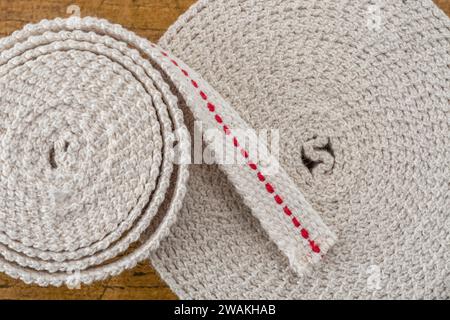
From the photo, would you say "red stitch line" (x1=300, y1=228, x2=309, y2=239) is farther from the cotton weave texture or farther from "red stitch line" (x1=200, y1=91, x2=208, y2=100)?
"red stitch line" (x1=200, y1=91, x2=208, y2=100)

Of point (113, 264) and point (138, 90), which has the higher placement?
point (138, 90)

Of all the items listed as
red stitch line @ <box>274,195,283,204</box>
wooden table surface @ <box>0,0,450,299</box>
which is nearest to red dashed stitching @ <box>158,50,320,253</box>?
red stitch line @ <box>274,195,283,204</box>

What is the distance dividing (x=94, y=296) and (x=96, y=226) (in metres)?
0.17

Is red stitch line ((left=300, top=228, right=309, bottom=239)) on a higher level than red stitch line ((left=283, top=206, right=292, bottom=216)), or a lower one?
lower

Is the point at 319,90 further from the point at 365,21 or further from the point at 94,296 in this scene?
the point at 94,296

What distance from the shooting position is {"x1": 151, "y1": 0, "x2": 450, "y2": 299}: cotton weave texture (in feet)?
1.60

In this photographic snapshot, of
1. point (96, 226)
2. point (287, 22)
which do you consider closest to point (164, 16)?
point (287, 22)

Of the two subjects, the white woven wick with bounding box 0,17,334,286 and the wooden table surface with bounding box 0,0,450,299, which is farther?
the wooden table surface with bounding box 0,0,450,299

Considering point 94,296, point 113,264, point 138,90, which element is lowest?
point 94,296

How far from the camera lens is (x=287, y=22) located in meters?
0.50

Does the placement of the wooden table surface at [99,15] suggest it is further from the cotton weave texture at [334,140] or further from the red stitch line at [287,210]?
the red stitch line at [287,210]

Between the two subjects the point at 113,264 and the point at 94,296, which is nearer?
the point at 113,264

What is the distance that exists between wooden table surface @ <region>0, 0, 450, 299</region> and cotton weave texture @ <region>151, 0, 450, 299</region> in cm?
5

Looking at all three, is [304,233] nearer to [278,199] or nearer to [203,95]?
[278,199]
